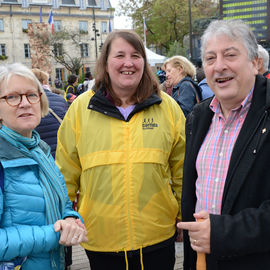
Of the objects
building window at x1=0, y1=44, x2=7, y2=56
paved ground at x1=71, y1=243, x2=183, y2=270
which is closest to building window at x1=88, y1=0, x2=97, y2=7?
building window at x1=0, y1=44, x2=7, y2=56

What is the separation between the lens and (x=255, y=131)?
5.09ft

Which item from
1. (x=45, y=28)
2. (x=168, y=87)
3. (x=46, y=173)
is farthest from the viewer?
(x=45, y=28)

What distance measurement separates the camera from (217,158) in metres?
1.73

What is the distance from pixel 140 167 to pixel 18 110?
2.85ft

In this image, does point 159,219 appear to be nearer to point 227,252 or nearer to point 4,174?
point 227,252

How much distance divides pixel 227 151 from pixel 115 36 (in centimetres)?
118

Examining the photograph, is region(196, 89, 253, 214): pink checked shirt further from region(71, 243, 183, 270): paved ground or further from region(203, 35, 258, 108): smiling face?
region(71, 243, 183, 270): paved ground

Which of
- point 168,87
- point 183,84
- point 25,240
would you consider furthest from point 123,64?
point 168,87

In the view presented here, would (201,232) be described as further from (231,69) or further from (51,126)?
(51,126)

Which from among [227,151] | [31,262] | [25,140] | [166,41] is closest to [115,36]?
[25,140]

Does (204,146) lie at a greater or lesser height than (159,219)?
greater

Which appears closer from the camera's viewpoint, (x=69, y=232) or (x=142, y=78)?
(x=69, y=232)

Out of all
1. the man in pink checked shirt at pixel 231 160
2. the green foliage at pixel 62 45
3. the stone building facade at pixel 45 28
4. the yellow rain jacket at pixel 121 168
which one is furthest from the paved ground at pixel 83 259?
the stone building facade at pixel 45 28

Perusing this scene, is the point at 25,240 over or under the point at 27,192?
under
